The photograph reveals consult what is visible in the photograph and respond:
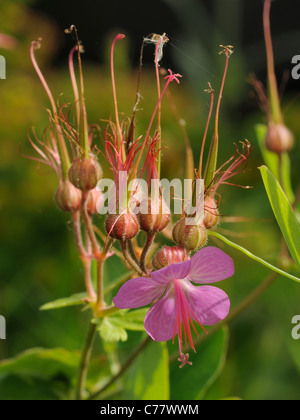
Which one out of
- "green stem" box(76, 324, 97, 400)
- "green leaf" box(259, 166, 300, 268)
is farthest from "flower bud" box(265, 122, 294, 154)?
"green stem" box(76, 324, 97, 400)

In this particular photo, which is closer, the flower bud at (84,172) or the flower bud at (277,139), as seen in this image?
the flower bud at (84,172)

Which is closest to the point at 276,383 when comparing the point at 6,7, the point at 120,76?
the point at 120,76

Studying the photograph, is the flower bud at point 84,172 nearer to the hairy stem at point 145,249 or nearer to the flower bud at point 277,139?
the hairy stem at point 145,249

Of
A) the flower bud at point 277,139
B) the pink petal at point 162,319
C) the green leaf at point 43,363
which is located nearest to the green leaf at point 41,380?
the green leaf at point 43,363

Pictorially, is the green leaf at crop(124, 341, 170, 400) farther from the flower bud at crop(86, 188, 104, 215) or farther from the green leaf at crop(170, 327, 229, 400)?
the flower bud at crop(86, 188, 104, 215)

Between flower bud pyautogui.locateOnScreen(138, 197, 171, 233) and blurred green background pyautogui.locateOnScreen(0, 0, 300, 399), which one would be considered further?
blurred green background pyautogui.locateOnScreen(0, 0, 300, 399)
